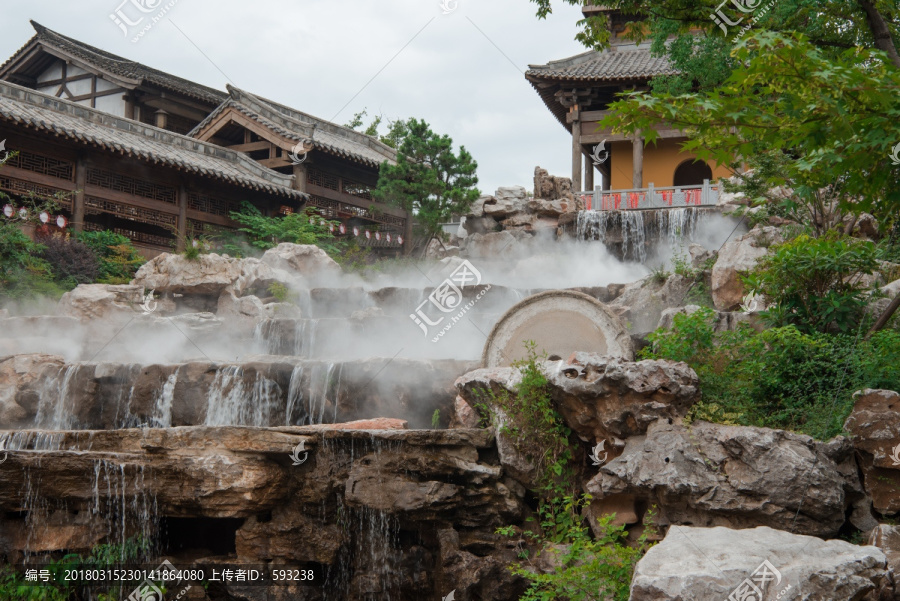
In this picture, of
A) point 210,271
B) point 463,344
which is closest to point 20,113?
point 210,271

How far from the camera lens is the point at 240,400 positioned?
10055 mm

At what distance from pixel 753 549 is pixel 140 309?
11952 mm

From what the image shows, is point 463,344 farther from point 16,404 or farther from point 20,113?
point 20,113

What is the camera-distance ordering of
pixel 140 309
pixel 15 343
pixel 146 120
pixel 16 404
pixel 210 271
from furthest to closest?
pixel 146 120
pixel 210 271
pixel 140 309
pixel 15 343
pixel 16 404

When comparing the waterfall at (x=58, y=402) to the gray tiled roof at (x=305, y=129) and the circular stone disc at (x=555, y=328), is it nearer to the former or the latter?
the circular stone disc at (x=555, y=328)

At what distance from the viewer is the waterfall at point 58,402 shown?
1069cm

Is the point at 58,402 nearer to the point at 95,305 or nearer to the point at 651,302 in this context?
the point at 95,305

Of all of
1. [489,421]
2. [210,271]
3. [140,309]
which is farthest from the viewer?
[210,271]

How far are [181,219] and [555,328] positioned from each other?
13.0 meters

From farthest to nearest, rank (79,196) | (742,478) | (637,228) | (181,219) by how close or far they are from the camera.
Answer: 1. (181,219)
2. (637,228)
3. (79,196)
4. (742,478)

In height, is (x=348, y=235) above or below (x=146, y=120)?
below

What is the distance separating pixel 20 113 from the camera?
635 inches

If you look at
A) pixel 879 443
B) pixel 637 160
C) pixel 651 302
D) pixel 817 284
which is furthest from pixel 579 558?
pixel 637 160

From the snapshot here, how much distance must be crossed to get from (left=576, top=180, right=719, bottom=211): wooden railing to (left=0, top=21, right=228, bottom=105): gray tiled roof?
12.9 meters
